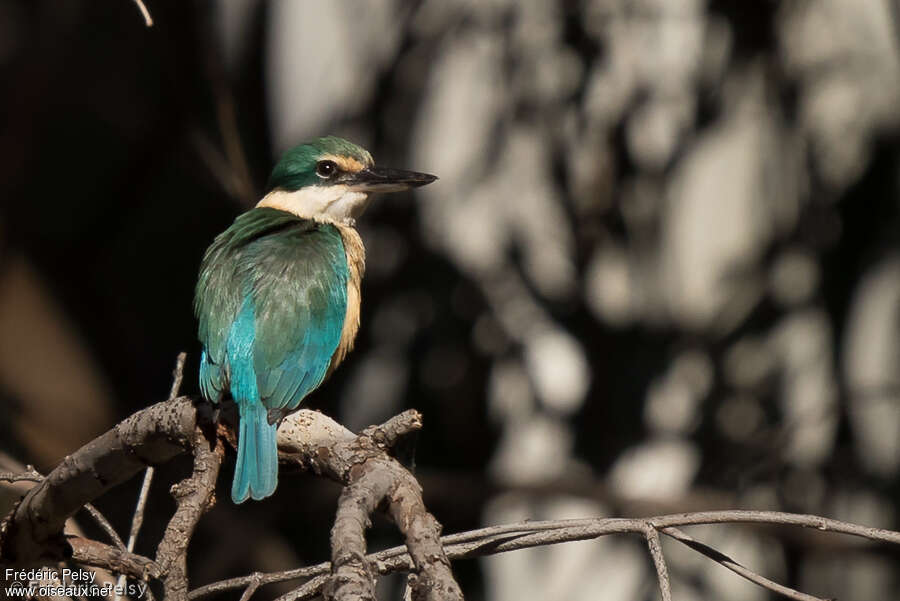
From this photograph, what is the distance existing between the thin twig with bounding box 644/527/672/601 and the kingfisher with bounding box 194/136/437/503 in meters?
1.10

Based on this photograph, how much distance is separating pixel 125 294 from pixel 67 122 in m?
0.97

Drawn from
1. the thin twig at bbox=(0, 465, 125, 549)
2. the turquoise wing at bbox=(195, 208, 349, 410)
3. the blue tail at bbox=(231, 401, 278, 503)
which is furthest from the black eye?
the thin twig at bbox=(0, 465, 125, 549)

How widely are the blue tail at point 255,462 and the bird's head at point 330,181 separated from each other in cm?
134

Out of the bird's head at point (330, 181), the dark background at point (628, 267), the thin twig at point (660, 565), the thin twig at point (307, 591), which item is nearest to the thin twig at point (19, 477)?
the thin twig at point (307, 591)

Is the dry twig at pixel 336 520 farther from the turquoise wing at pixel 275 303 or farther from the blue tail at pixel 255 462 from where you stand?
the turquoise wing at pixel 275 303

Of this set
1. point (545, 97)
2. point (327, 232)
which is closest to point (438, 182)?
point (545, 97)

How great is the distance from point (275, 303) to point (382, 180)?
33.3 inches

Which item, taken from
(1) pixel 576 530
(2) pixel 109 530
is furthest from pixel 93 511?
(1) pixel 576 530

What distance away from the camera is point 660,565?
5.39 feet

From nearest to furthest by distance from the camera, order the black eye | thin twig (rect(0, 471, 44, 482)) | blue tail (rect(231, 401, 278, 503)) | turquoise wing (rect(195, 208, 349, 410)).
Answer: thin twig (rect(0, 471, 44, 482)), blue tail (rect(231, 401, 278, 503)), turquoise wing (rect(195, 208, 349, 410)), the black eye

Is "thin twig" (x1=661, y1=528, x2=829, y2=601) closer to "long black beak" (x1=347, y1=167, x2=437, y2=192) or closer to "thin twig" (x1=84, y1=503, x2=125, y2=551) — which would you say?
"thin twig" (x1=84, y1=503, x2=125, y2=551)

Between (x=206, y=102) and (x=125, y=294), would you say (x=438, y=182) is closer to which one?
(x=206, y=102)

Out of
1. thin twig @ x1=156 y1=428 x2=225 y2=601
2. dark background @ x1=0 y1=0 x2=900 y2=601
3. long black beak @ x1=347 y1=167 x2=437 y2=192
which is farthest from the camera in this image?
dark background @ x1=0 y1=0 x2=900 y2=601

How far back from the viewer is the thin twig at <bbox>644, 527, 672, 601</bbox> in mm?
1604
